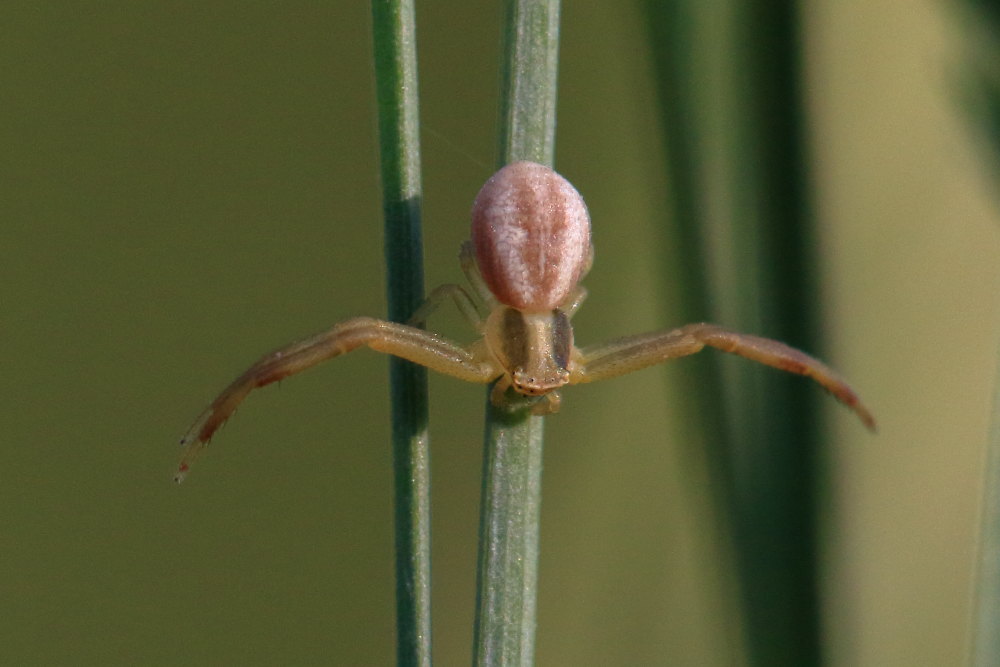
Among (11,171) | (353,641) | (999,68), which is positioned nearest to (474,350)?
(999,68)

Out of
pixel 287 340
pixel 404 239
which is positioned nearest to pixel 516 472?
pixel 404 239

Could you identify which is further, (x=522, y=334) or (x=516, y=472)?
(x=522, y=334)

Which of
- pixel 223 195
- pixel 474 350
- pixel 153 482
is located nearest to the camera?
pixel 474 350

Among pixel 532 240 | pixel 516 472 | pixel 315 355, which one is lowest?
pixel 516 472

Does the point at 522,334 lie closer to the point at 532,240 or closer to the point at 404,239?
the point at 532,240

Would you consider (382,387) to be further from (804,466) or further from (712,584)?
(804,466)

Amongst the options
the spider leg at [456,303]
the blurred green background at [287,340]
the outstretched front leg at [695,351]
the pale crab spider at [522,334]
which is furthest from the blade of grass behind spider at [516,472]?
the blurred green background at [287,340]
